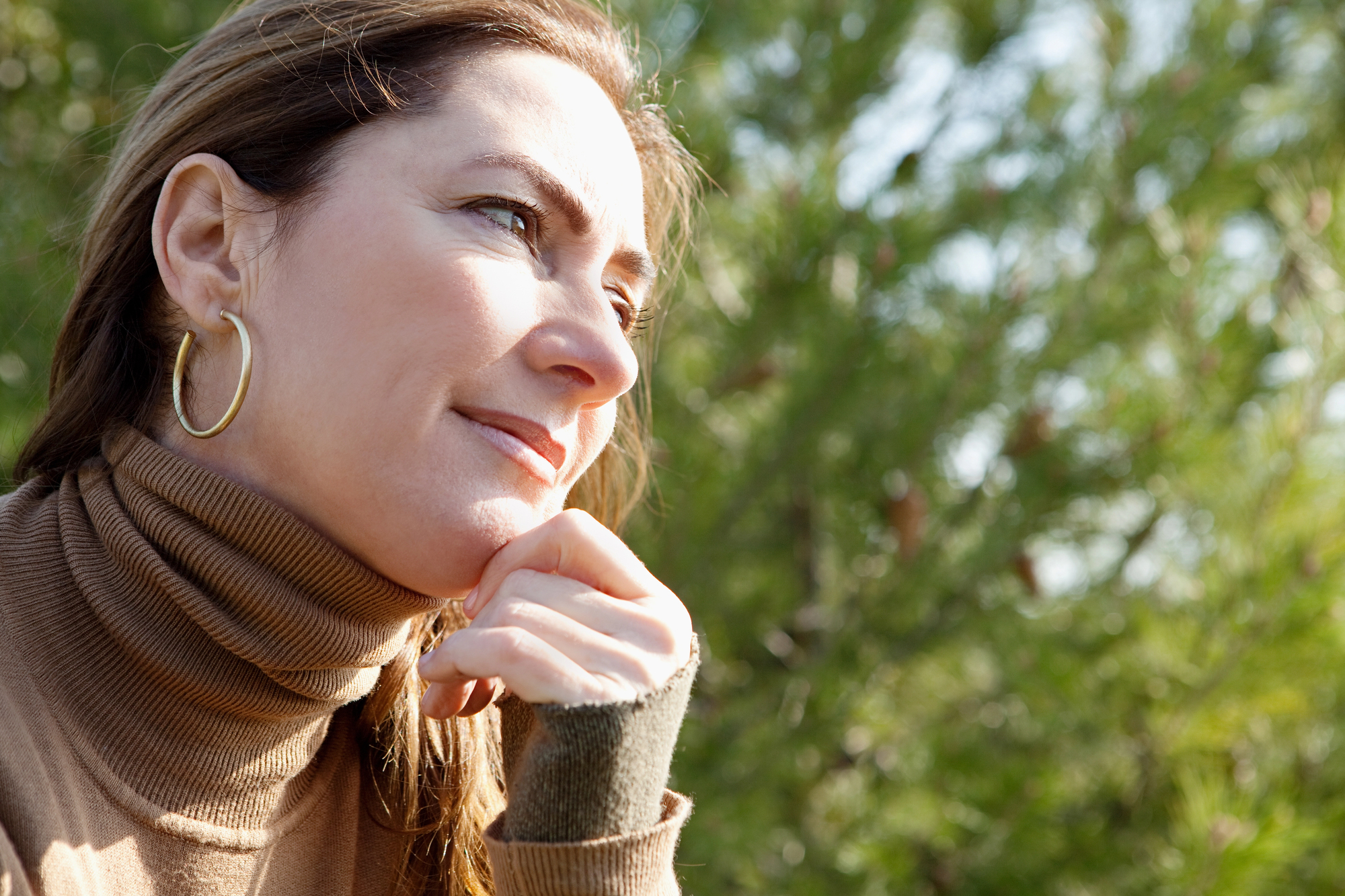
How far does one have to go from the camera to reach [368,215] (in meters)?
1.04

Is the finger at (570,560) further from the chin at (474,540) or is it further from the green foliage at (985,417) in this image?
the green foliage at (985,417)

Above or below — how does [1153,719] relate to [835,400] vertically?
below

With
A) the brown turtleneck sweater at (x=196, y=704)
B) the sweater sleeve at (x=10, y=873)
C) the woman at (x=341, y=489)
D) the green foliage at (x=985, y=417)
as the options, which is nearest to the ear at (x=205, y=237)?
the woman at (x=341, y=489)

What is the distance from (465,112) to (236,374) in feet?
1.15

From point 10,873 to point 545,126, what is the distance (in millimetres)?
828

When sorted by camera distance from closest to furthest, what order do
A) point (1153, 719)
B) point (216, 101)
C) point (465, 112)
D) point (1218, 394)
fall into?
point (465, 112) → point (216, 101) → point (1153, 719) → point (1218, 394)

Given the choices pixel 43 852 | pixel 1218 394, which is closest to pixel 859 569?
pixel 1218 394

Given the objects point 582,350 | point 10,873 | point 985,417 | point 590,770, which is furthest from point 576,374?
point 985,417

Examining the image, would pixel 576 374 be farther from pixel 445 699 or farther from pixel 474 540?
pixel 445 699

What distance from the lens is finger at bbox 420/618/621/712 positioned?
984mm

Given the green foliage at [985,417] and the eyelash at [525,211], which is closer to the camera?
the eyelash at [525,211]

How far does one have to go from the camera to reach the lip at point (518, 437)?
3.36 feet

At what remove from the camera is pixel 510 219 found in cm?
107

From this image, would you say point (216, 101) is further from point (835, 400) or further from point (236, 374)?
point (835, 400)
